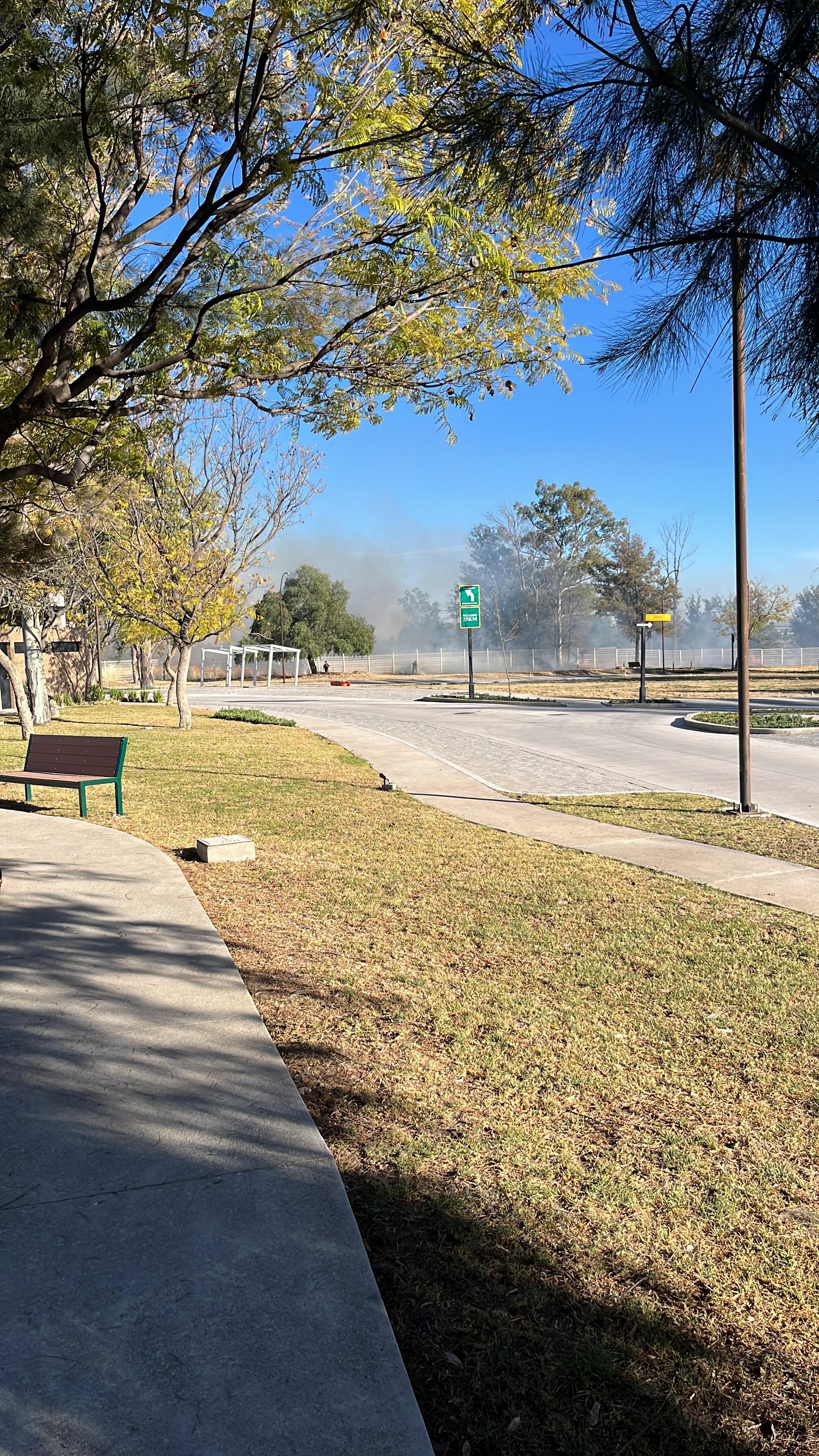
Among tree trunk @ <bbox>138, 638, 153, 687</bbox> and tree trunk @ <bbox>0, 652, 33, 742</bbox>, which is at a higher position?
tree trunk @ <bbox>138, 638, 153, 687</bbox>


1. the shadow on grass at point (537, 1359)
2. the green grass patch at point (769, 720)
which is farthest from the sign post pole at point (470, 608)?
the shadow on grass at point (537, 1359)

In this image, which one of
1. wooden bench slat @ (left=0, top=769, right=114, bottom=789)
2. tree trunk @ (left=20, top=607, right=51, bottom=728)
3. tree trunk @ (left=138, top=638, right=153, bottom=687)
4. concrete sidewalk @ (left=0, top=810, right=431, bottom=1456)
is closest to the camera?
concrete sidewalk @ (left=0, top=810, right=431, bottom=1456)

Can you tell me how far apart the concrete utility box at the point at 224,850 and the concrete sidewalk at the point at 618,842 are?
258 cm

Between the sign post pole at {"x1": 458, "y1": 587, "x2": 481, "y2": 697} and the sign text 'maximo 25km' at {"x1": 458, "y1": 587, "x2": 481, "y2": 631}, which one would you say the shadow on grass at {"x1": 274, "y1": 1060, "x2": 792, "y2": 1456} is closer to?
the sign post pole at {"x1": 458, "y1": 587, "x2": 481, "y2": 697}

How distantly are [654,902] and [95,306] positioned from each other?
5035 millimetres

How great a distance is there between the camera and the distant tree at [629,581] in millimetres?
75500

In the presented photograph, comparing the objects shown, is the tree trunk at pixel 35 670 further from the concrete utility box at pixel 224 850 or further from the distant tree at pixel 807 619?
the distant tree at pixel 807 619

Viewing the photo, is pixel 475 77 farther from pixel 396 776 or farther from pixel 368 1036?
pixel 396 776

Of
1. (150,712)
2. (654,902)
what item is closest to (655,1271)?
(654,902)

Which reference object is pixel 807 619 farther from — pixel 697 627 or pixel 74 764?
pixel 74 764

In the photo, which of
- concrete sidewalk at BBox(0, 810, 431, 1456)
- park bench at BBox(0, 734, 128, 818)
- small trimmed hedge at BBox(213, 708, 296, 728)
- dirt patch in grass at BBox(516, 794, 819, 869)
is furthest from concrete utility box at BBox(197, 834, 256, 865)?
small trimmed hedge at BBox(213, 708, 296, 728)

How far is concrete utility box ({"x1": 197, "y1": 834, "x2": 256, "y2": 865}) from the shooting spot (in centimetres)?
770

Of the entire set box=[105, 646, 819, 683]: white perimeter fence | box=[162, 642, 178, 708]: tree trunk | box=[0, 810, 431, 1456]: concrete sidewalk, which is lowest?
box=[0, 810, 431, 1456]: concrete sidewalk

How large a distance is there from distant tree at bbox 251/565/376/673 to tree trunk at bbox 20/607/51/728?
1776 inches
